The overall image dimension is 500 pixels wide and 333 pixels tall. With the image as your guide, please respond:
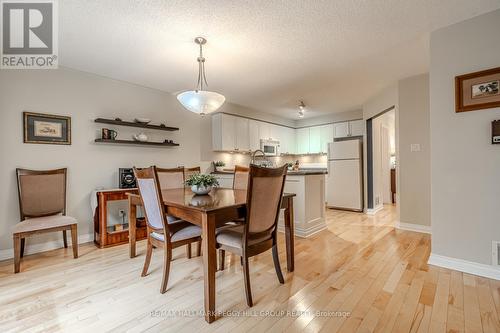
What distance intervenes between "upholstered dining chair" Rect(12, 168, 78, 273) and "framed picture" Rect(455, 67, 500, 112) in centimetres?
420

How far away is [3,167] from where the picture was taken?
2.56 meters

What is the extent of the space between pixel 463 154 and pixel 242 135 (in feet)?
11.6

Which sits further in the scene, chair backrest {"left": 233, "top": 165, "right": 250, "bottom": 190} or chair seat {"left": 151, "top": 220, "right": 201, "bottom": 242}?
chair backrest {"left": 233, "top": 165, "right": 250, "bottom": 190}

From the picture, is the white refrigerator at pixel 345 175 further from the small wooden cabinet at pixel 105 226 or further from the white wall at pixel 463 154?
the small wooden cabinet at pixel 105 226

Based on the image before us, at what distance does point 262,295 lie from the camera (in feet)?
5.82

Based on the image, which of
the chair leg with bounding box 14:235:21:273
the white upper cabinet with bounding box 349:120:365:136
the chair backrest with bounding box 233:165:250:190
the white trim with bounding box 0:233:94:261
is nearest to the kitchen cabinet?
the white upper cabinet with bounding box 349:120:365:136

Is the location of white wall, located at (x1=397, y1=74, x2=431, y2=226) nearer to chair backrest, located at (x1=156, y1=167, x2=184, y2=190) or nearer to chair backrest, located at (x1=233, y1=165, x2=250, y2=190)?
chair backrest, located at (x1=233, y1=165, x2=250, y2=190)

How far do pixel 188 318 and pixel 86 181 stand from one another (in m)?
2.59

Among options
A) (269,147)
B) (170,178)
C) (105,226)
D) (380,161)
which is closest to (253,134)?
(269,147)

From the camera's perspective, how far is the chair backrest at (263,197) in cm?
160

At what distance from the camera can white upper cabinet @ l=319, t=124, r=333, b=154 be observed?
227 inches

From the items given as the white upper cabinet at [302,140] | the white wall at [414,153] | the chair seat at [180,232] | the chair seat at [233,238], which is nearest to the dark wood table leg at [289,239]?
the chair seat at [233,238]

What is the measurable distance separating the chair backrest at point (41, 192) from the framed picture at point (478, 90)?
4.44 m

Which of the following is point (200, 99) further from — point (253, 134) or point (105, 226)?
point (253, 134)
